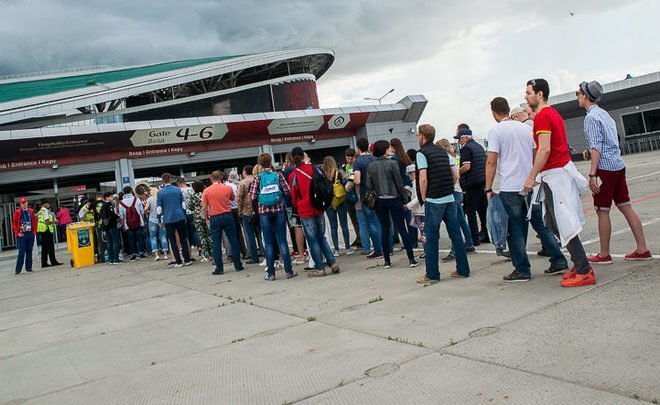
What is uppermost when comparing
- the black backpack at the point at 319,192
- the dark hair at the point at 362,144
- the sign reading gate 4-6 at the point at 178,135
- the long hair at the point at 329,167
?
the sign reading gate 4-6 at the point at 178,135

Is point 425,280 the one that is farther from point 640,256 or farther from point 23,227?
point 23,227

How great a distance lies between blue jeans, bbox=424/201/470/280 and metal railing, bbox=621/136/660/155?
36677mm

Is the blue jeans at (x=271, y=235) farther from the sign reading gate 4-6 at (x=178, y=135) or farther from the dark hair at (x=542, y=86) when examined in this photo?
the sign reading gate 4-6 at (x=178, y=135)


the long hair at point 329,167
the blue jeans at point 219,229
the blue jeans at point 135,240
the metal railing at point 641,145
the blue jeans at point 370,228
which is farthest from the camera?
the metal railing at point 641,145

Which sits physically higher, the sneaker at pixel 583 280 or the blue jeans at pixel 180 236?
the blue jeans at pixel 180 236

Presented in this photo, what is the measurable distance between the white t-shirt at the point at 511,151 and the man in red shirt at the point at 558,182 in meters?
0.20

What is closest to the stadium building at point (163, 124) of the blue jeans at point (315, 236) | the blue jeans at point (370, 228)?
the blue jeans at point (370, 228)

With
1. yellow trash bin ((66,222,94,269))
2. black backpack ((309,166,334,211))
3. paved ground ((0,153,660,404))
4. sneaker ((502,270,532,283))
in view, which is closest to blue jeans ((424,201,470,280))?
paved ground ((0,153,660,404))

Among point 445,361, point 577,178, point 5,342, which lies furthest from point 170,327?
point 577,178

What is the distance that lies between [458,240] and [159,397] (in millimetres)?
3729

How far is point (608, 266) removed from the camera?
540 centimetres

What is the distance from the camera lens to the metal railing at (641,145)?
36812 millimetres

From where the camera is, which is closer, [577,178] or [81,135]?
→ [577,178]

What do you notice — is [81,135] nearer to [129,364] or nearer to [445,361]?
[129,364]
